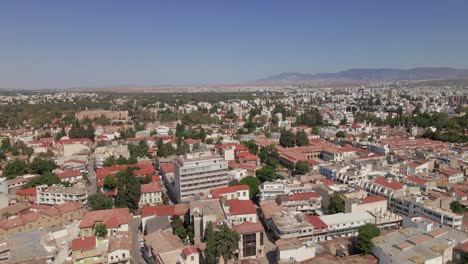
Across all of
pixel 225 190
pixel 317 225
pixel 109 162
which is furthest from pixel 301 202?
pixel 109 162

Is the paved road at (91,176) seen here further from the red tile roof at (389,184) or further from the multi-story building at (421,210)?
the multi-story building at (421,210)

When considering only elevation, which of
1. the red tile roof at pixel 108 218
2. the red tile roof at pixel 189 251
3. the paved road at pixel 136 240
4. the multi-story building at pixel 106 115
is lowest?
the paved road at pixel 136 240

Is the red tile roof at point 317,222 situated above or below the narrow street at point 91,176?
above

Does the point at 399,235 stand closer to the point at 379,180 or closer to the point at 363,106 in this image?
the point at 379,180

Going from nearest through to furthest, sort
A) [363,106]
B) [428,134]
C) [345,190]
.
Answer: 1. [345,190]
2. [428,134]
3. [363,106]

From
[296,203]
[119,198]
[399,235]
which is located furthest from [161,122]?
[399,235]

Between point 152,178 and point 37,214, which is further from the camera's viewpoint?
point 152,178

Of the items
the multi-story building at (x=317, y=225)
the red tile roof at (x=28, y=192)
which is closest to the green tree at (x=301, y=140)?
the multi-story building at (x=317, y=225)
